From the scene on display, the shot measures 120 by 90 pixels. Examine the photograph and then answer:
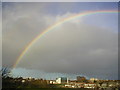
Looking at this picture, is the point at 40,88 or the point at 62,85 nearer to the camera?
the point at 40,88

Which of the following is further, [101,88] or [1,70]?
[101,88]

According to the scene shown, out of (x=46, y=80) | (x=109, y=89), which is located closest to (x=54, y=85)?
(x=46, y=80)

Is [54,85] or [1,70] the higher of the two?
[1,70]

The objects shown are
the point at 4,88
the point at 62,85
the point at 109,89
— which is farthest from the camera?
the point at 62,85

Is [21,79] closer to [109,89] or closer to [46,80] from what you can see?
[46,80]

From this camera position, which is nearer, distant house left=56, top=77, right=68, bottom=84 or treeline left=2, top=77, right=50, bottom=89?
treeline left=2, top=77, right=50, bottom=89

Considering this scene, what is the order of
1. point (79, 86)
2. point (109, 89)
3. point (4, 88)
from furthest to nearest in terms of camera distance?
1. point (79, 86)
2. point (109, 89)
3. point (4, 88)

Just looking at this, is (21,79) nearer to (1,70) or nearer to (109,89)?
(1,70)

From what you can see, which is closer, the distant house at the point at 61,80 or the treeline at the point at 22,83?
the treeline at the point at 22,83

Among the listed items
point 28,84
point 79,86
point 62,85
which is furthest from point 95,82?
point 28,84

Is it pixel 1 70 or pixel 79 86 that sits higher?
pixel 1 70
